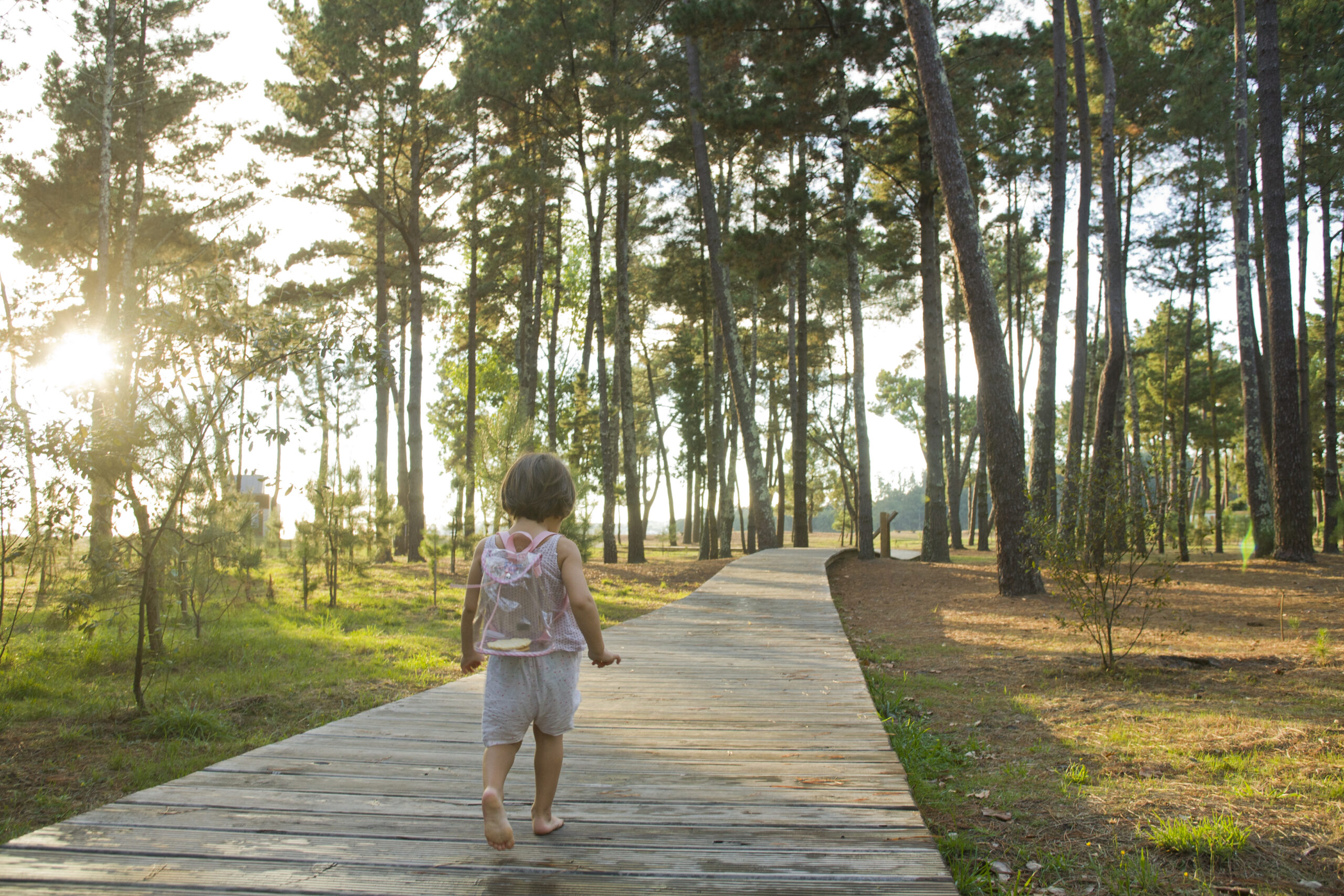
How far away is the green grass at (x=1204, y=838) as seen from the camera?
2699 millimetres

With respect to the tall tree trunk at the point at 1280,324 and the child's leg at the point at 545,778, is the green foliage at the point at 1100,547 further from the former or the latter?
the tall tree trunk at the point at 1280,324

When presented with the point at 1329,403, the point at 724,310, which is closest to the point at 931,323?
the point at 724,310

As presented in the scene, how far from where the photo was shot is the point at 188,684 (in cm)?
629

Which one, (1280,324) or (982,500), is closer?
(1280,324)

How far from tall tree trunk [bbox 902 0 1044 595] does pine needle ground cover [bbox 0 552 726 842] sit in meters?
5.07

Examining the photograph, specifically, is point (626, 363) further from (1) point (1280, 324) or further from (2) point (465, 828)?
(2) point (465, 828)

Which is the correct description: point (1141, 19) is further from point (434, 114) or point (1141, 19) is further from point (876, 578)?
point (434, 114)

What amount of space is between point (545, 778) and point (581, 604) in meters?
0.60

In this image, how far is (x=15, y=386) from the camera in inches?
237

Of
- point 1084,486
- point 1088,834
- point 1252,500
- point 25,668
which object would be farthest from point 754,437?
point 1088,834

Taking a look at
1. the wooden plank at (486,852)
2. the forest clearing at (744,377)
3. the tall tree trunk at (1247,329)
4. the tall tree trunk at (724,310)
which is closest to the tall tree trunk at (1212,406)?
the forest clearing at (744,377)

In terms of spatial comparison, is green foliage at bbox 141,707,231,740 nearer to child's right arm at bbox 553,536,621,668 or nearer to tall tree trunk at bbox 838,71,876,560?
child's right arm at bbox 553,536,621,668

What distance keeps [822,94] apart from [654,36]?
16.3 feet

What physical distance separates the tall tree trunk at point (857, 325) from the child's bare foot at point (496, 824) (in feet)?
47.7
